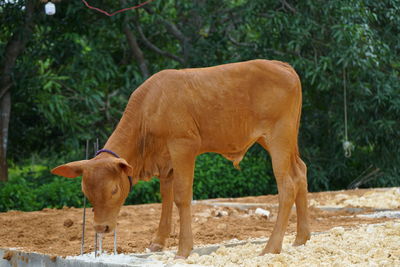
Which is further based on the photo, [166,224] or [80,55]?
[80,55]

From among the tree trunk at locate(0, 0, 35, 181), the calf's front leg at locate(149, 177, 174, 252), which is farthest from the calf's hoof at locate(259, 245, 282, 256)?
the tree trunk at locate(0, 0, 35, 181)

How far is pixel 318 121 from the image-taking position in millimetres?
14773

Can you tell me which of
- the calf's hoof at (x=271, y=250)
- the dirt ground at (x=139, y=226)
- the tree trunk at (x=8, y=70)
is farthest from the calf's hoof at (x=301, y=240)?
the tree trunk at (x=8, y=70)

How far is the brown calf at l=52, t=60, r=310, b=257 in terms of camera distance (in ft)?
18.2

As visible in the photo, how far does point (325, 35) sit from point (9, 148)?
23.7 feet

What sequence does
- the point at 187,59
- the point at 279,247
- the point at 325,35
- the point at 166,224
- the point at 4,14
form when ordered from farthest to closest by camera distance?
1. the point at 187,59
2. the point at 325,35
3. the point at 4,14
4. the point at 166,224
5. the point at 279,247

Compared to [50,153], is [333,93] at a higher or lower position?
higher

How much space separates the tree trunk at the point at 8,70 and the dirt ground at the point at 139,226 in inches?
120

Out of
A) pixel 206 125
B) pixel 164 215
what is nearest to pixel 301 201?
pixel 206 125

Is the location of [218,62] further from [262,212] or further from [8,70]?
[262,212]

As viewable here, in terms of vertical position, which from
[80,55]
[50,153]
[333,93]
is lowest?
[50,153]

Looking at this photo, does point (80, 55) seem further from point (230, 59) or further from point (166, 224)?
point (166, 224)

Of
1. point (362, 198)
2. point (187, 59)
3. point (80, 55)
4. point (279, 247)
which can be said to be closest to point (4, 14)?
point (80, 55)

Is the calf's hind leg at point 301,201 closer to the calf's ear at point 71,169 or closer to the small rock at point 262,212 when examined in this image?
the calf's ear at point 71,169
